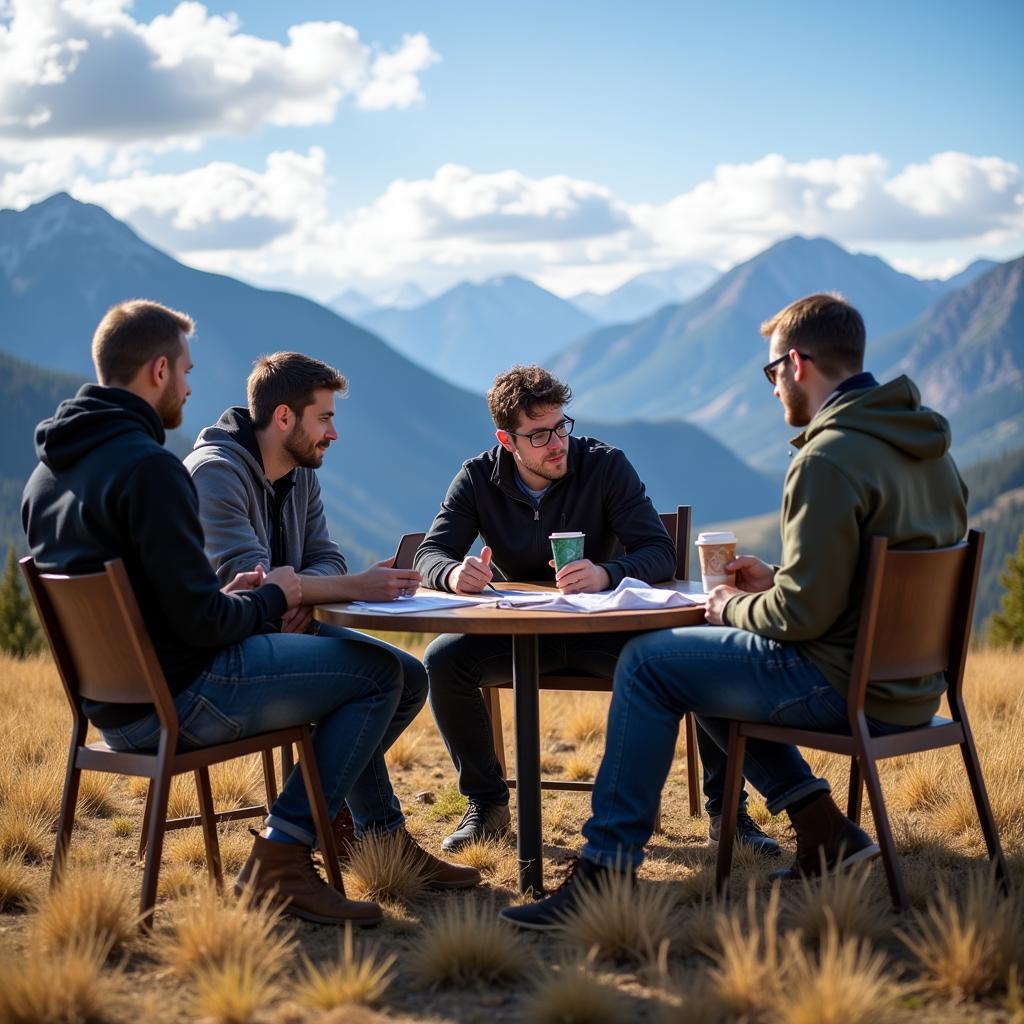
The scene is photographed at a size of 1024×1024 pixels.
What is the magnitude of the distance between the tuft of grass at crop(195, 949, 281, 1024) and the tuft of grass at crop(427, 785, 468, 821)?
228 cm

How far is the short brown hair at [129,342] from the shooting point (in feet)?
11.3

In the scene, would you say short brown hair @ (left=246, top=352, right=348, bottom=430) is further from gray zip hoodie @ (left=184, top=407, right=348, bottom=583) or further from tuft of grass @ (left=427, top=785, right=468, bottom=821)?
tuft of grass @ (left=427, top=785, right=468, bottom=821)

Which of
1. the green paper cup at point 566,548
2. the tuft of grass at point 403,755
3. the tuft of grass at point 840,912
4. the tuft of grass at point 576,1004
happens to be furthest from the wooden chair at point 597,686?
the tuft of grass at point 576,1004

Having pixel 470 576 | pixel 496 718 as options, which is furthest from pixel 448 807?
pixel 470 576

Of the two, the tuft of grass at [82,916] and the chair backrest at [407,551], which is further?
the chair backrest at [407,551]

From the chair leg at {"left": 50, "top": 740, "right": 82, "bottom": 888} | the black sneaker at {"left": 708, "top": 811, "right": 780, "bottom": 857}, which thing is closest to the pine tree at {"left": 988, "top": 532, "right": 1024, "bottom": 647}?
the black sneaker at {"left": 708, "top": 811, "right": 780, "bottom": 857}

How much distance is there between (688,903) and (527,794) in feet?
1.86

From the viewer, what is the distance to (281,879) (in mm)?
3477

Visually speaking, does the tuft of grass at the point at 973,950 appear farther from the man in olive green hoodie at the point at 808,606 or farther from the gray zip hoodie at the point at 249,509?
the gray zip hoodie at the point at 249,509

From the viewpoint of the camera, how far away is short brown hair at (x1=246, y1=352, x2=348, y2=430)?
441 cm

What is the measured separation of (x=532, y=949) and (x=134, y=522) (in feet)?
4.81

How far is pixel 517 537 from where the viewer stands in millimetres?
4746

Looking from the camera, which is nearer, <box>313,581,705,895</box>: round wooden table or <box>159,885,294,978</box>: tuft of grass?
<box>159,885,294,978</box>: tuft of grass

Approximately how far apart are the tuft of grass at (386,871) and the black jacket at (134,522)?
0.88 m
